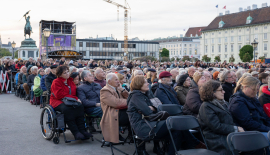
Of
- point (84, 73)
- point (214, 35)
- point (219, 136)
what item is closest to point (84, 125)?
point (84, 73)

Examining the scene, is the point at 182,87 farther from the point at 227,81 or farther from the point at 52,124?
the point at 52,124

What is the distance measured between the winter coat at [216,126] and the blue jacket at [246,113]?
355 mm

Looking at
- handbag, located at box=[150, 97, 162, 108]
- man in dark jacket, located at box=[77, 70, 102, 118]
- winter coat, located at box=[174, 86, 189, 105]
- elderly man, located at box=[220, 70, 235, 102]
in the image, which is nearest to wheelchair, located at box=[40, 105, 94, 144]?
man in dark jacket, located at box=[77, 70, 102, 118]

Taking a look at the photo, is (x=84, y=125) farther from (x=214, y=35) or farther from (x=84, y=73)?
(x=214, y=35)

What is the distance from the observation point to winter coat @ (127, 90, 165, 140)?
4.94 meters

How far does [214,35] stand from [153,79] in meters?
98.3

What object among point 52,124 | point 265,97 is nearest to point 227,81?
point 265,97

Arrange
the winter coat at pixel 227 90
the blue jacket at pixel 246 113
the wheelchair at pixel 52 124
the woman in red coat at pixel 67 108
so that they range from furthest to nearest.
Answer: the winter coat at pixel 227 90 < the woman in red coat at pixel 67 108 < the wheelchair at pixel 52 124 < the blue jacket at pixel 246 113

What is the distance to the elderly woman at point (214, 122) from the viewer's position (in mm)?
4348

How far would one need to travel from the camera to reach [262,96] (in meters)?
5.80

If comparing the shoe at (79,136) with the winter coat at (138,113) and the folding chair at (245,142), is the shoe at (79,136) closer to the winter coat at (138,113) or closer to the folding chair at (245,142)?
the winter coat at (138,113)

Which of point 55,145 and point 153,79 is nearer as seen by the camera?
point 55,145

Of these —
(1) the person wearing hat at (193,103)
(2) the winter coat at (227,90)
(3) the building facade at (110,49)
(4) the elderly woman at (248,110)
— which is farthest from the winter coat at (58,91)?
(3) the building facade at (110,49)

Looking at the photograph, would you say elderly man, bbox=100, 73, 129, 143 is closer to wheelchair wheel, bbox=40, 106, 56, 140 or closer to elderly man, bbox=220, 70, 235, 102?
wheelchair wheel, bbox=40, 106, 56, 140
